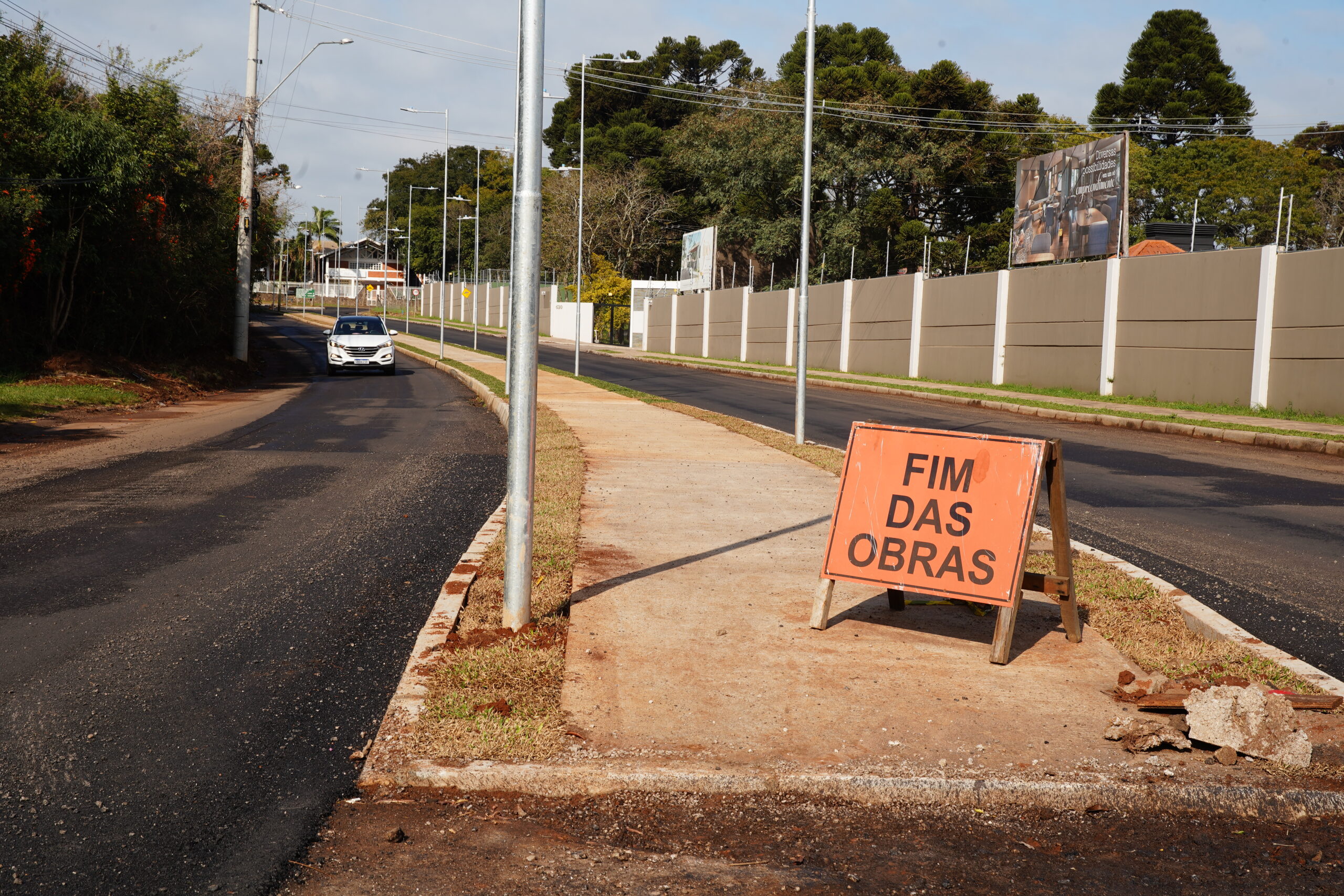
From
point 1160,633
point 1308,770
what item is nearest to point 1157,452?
point 1160,633

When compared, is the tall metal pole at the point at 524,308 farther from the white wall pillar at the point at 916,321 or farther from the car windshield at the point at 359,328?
the white wall pillar at the point at 916,321

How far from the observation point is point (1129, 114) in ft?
214

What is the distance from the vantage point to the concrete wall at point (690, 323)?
50.4m

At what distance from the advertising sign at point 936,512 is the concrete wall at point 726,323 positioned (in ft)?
130

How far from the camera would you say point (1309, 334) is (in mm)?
19062

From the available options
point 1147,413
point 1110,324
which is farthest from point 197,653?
point 1110,324

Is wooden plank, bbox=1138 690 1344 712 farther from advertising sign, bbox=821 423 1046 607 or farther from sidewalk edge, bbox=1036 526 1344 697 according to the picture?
advertising sign, bbox=821 423 1046 607

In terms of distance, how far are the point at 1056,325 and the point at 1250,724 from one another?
23.4 m

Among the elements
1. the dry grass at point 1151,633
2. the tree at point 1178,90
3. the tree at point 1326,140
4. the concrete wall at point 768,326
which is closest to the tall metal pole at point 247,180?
the concrete wall at point 768,326

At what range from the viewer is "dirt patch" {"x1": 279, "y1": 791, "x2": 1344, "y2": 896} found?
10.7 feet

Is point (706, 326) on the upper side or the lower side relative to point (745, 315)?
lower

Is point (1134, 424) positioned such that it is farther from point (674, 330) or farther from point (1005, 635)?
point (674, 330)

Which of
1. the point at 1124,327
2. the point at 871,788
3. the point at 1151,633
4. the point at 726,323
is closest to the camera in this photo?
the point at 871,788

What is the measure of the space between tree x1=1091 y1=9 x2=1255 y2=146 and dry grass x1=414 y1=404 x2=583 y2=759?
66130 millimetres
